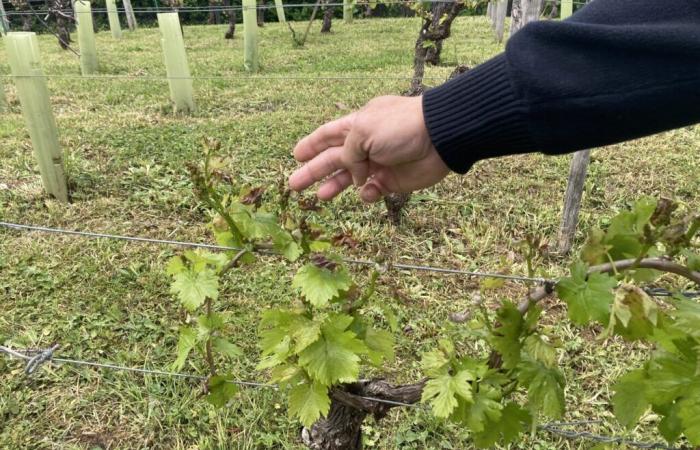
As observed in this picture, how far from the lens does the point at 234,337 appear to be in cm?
250

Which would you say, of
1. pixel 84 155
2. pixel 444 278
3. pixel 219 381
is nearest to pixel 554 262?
pixel 444 278

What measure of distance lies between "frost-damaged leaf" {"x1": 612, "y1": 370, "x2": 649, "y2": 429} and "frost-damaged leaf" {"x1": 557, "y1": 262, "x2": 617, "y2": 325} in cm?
22

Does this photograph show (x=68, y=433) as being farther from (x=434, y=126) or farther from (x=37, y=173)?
(x=37, y=173)

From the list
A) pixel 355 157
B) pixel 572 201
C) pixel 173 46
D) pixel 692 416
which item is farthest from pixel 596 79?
pixel 173 46

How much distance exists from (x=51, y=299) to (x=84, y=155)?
64.1 inches

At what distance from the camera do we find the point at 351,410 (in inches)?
56.7

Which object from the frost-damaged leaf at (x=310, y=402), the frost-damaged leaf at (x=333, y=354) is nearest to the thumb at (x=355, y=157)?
the frost-damaged leaf at (x=333, y=354)

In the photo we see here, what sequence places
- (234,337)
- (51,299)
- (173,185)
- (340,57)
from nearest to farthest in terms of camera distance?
(234,337) → (51,299) → (173,185) → (340,57)

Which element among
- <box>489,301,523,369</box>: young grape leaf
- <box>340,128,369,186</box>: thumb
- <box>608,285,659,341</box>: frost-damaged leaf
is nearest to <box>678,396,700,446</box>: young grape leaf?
<box>608,285,659,341</box>: frost-damaged leaf

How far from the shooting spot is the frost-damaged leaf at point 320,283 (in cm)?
103

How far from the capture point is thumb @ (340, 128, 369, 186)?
1080mm

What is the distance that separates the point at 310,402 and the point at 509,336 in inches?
16.1

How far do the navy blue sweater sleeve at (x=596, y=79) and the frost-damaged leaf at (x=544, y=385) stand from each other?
1.30 ft

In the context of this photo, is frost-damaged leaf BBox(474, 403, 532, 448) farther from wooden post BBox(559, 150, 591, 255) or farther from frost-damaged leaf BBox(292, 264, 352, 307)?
wooden post BBox(559, 150, 591, 255)
